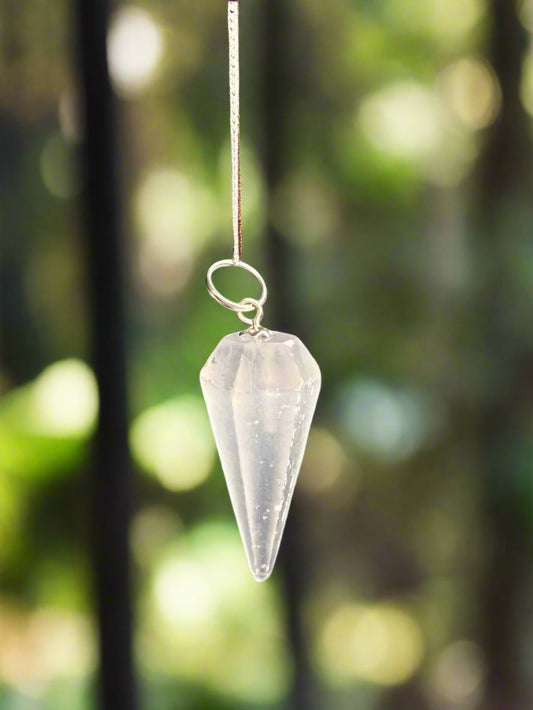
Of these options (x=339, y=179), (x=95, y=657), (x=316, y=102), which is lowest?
(x=95, y=657)

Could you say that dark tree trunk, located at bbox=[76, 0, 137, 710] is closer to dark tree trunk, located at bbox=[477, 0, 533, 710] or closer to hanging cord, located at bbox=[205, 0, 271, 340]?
dark tree trunk, located at bbox=[477, 0, 533, 710]

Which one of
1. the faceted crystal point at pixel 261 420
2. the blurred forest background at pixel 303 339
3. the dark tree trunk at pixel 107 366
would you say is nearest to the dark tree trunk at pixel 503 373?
the blurred forest background at pixel 303 339

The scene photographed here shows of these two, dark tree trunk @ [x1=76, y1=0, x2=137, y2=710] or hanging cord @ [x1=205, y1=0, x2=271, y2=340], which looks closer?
hanging cord @ [x1=205, y1=0, x2=271, y2=340]

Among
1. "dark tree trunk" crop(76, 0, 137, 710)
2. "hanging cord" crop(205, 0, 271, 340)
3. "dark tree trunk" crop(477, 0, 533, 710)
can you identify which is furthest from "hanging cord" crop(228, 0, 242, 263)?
"dark tree trunk" crop(477, 0, 533, 710)

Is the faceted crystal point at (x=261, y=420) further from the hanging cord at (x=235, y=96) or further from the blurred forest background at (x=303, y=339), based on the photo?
the blurred forest background at (x=303, y=339)

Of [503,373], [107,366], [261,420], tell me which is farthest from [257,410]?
[503,373]

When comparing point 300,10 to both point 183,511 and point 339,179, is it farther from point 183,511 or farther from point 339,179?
point 183,511

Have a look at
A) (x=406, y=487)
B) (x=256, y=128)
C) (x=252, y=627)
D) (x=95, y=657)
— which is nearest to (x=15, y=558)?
(x=95, y=657)
